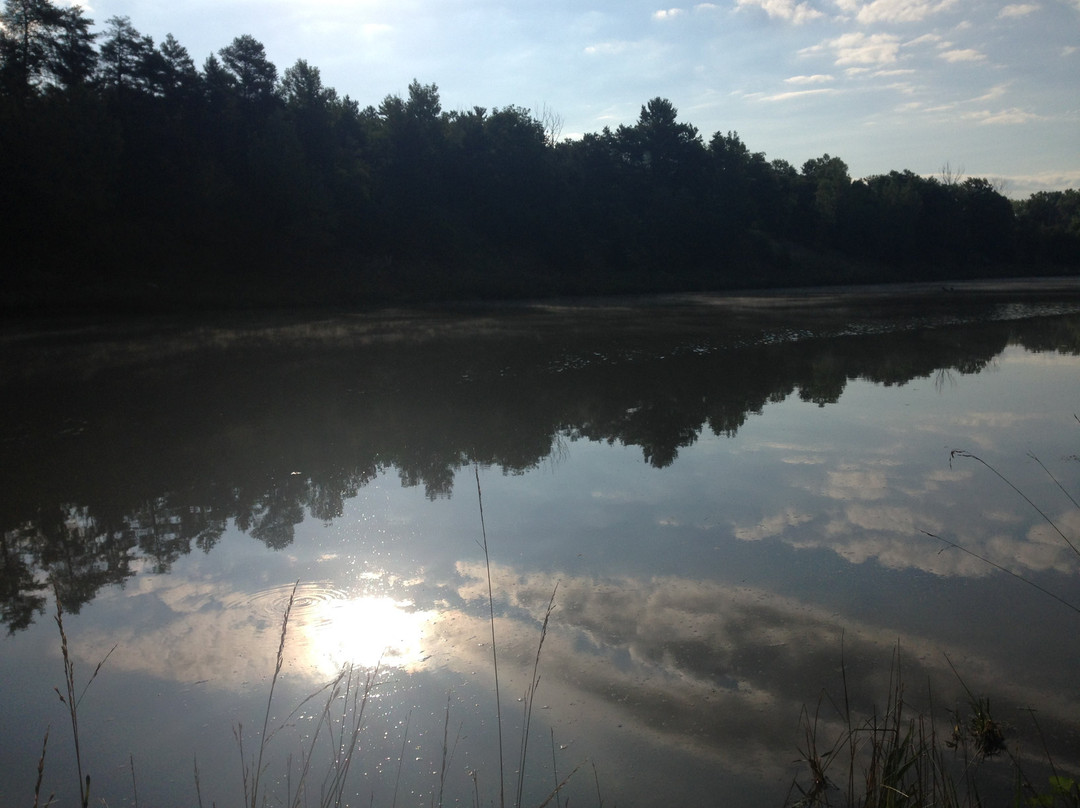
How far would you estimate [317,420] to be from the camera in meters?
10.4

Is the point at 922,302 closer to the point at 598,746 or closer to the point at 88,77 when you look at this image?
the point at 598,746

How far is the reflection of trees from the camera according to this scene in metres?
6.41

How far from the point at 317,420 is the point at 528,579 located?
604 centimetres

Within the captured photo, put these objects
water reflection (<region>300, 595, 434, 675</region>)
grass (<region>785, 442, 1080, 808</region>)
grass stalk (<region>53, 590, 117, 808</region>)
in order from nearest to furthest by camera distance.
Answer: grass stalk (<region>53, 590, 117, 808</region>), grass (<region>785, 442, 1080, 808</region>), water reflection (<region>300, 595, 434, 675</region>)

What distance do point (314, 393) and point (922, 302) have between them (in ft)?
93.2

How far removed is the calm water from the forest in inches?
1063

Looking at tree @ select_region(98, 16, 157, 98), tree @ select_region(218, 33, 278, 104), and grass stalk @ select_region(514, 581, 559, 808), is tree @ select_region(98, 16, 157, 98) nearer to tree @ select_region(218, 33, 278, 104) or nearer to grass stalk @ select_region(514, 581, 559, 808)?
tree @ select_region(218, 33, 278, 104)

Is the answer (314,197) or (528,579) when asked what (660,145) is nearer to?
(314,197)

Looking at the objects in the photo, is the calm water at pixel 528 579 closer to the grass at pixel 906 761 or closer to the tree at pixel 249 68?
the grass at pixel 906 761

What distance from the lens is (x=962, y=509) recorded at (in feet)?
20.7

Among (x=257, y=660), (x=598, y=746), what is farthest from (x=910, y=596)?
(x=257, y=660)

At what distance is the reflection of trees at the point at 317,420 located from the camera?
252 inches

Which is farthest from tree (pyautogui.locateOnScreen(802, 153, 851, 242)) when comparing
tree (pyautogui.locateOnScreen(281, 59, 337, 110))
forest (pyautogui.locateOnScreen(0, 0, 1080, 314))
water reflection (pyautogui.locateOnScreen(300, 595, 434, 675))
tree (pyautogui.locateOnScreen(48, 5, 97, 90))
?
water reflection (pyautogui.locateOnScreen(300, 595, 434, 675))

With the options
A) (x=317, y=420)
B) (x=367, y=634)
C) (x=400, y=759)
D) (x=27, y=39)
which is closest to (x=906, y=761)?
(x=400, y=759)
